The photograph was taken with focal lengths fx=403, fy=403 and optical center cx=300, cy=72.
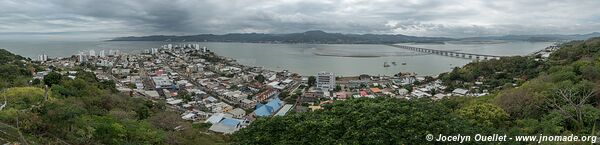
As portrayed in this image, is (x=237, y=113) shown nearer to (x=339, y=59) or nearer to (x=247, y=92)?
(x=247, y=92)

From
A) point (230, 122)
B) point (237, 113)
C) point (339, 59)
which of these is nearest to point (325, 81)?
point (237, 113)

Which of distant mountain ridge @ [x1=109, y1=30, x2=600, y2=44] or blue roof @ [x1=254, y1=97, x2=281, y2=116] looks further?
distant mountain ridge @ [x1=109, y1=30, x2=600, y2=44]

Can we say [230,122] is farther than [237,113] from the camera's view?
No

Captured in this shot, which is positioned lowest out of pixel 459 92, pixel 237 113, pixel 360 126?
pixel 237 113

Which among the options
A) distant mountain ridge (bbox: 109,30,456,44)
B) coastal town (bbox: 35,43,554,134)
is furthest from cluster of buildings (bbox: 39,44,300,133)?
distant mountain ridge (bbox: 109,30,456,44)

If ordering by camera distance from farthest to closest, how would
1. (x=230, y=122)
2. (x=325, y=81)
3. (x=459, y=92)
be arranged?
(x=325, y=81) < (x=459, y=92) < (x=230, y=122)

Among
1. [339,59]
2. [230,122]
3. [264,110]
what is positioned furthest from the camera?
[339,59]

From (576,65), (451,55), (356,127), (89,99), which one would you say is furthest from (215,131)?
(451,55)

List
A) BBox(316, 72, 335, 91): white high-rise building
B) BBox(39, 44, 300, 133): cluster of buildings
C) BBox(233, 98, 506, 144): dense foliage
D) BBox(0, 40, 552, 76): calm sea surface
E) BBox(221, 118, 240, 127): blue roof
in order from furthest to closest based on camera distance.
Answer: BBox(0, 40, 552, 76): calm sea surface → BBox(316, 72, 335, 91): white high-rise building → BBox(39, 44, 300, 133): cluster of buildings → BBox(221, 118, 240, 127): blue roof → BBox(233, 98, 506, 144): dense foliage

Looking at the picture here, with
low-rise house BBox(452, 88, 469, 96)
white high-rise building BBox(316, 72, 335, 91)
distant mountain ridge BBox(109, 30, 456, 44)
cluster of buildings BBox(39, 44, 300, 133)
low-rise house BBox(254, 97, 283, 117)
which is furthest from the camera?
distant mountain ridge BBox(109, 30, 456, 44)

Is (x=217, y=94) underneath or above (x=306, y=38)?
underneath

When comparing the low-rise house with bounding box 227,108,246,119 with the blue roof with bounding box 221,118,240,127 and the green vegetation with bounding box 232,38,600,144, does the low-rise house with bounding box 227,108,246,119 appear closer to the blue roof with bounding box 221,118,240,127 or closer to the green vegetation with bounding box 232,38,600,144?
the blue roof with bounding box 221,118,240,127
